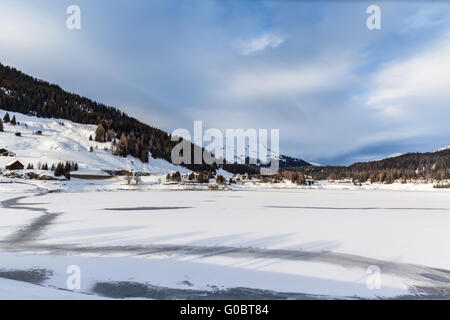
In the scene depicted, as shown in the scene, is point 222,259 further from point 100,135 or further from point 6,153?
point 100,135

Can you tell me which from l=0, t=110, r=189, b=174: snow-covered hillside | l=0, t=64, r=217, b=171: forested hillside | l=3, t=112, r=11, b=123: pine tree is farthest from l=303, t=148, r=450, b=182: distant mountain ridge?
l=3, t=112, r=11, b=123: pine tree

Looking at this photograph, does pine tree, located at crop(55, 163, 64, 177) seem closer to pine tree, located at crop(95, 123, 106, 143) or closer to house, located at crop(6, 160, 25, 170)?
house, located at crop(6, 160, 25, 170)

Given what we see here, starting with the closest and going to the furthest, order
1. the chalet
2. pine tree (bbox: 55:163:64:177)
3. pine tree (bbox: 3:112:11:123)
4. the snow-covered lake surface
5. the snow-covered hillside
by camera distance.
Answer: the snow-covered lake surface, pine tree (bbox: 55:163:64:177), the chalet, the snow-covered hillside, pine tree (bbox: 3:112:11:123)

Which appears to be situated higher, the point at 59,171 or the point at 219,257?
the point at 59,171

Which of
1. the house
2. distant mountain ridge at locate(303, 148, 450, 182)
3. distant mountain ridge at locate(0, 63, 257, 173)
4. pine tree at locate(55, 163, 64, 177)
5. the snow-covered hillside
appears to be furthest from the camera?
distant mountain ridge at locate(303, 148, 450, 182)

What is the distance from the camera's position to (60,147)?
99.3m

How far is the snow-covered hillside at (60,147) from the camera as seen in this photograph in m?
86.9

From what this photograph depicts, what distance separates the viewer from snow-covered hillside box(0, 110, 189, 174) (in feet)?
285

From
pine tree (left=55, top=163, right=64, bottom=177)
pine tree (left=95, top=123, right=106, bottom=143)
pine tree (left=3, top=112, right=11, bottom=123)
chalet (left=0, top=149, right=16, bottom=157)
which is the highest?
pine tree (left=3, top=112, right=11, bottom=123)

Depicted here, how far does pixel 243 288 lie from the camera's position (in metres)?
7.34


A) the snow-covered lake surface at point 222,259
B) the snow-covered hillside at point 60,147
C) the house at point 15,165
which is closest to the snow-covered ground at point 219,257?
the snow-covered lake surface at point 222,259

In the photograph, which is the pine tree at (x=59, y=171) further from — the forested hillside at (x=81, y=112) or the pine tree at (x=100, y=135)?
the pine tree at (x=100, y=135)

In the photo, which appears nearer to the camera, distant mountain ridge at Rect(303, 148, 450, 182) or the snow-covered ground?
the snow-covered ground

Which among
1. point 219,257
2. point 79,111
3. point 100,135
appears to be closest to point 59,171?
point 100,135
